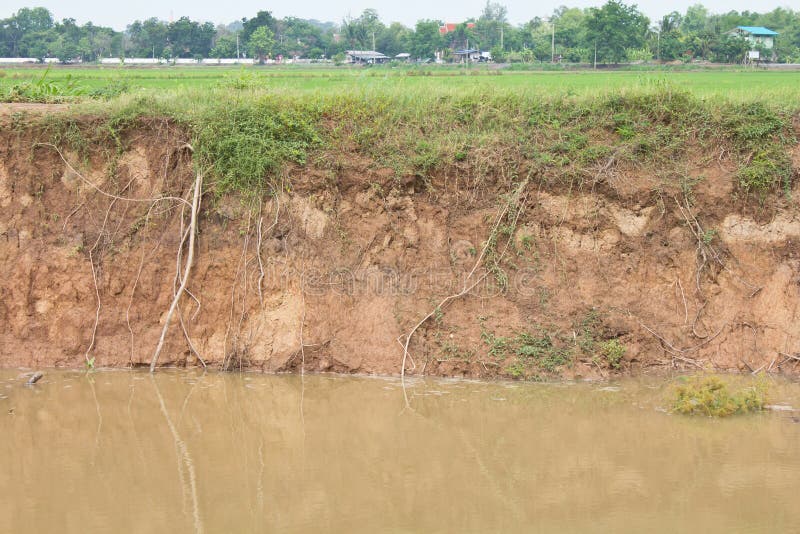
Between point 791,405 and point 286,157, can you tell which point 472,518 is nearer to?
point 791,405

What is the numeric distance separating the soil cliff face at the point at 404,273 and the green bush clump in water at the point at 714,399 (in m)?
0.94

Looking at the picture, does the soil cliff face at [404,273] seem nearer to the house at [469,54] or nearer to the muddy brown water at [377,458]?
the muddy brown water at [377,458]

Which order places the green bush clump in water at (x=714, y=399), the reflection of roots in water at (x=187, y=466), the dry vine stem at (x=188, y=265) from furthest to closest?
the dry vine stem at (x=188, y=265), the green bush clump in water at (x=714, y=399), the reflection of roots in water at (x=187, y=466)

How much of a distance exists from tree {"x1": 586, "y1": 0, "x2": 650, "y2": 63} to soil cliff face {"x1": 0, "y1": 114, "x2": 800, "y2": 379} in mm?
23672

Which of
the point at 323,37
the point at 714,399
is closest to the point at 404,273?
the point at 714,399

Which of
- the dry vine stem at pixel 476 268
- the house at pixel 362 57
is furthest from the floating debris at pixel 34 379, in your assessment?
the house at pixel 362 57

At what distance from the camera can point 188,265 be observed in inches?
323

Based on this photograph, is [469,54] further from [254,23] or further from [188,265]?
[188,265]

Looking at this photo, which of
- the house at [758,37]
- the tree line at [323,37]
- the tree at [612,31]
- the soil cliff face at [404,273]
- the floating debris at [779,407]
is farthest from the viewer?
the tree line at [323,37]

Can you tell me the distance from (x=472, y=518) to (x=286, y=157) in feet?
14.8

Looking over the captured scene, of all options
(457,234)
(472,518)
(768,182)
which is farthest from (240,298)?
(768,182)

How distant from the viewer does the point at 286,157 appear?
8375mm

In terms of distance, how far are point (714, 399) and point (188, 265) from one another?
16.2 feet

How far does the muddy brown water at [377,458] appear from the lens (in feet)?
16.4
